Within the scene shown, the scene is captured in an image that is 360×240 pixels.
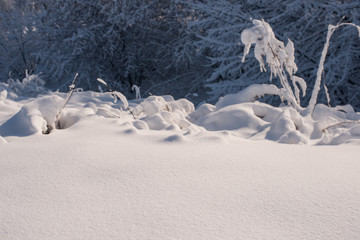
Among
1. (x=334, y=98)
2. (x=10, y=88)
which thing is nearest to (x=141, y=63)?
(x=10, y=88)

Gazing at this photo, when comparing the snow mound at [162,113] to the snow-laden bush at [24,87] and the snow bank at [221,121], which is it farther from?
the snow-laden bush at [24,87]

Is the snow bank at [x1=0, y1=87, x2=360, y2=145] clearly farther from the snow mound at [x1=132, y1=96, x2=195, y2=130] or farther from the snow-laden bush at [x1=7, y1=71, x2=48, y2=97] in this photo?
the snow-laden bush at [x1=7, y1=71, x2=48, y2=97]

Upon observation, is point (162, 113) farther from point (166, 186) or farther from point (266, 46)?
point (166, 186)

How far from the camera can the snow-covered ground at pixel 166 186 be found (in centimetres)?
93

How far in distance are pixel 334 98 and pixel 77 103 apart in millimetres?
4260

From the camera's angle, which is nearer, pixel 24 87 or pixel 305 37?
pixel 24 87

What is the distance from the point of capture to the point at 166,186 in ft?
3.76

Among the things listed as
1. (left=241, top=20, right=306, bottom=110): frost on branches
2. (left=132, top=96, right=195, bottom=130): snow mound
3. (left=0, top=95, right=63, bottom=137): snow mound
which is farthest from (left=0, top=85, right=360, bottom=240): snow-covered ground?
(left=241, top=20, right=306, bottom=110): frost on branches

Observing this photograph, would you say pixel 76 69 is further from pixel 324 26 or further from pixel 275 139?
pixel 275 139

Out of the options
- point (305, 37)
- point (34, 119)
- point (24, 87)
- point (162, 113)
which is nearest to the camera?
point (34, 119)

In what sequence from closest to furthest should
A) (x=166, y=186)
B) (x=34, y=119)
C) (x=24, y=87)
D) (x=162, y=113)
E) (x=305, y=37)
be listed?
(x=166, y=186)
(x=34, y=119)
(x=162, y=113)
(x=24, y=87)
(x=305, y=37)

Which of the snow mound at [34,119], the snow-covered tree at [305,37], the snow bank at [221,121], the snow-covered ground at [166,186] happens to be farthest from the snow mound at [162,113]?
the snow-covered tree at [305,37]

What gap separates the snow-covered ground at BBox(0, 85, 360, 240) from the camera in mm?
928

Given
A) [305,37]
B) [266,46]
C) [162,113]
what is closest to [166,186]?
[162,113]
